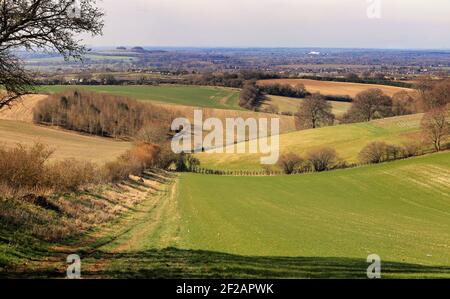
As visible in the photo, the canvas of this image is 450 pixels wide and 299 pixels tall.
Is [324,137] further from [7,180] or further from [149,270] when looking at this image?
[149,270]

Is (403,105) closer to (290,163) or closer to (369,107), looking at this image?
(369,107)

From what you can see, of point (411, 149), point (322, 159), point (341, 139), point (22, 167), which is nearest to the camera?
point (22, 167)

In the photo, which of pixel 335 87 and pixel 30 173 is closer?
pixel 30 173

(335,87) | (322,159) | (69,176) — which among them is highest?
(335,87)

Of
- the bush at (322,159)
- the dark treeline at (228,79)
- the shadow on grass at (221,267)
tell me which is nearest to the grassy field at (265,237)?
the shadow on grass at (221,267)

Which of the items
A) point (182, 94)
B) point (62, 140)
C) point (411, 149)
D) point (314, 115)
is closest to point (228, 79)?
point (182, 94)

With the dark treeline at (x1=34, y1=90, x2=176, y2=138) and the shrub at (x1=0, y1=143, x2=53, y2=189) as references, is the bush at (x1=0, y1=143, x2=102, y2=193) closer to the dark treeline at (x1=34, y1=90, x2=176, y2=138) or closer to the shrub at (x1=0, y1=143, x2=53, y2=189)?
the shrub at (x1=0, y1=143, x2=53, y2=189)
